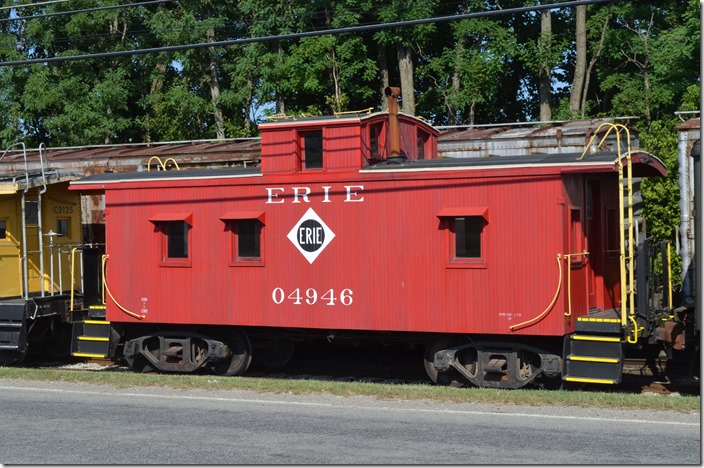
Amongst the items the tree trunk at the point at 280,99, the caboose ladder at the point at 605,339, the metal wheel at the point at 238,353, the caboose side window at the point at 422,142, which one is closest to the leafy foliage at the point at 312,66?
the tree trunk at the point at 280,99

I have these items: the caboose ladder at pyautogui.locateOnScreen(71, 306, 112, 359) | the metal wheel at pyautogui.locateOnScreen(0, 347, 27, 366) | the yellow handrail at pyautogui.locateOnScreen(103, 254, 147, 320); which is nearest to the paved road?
the yellow handrail at pyautogui.locateOnScreen(103, 254, 147, 320)

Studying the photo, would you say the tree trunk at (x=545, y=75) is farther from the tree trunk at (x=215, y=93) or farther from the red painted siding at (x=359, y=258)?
the red painted siding at (x=359, y=258)

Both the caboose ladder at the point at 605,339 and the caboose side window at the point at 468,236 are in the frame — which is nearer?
the caboose ladder at the point at 605,339

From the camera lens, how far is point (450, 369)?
599 inches

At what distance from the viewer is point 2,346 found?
17.4m

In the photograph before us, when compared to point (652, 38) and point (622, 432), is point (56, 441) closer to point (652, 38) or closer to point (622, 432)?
point (622, 432)

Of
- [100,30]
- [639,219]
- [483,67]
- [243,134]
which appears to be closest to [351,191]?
[639,219]

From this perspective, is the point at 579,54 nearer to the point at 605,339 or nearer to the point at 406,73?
the point at 406,73

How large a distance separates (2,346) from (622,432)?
11359 mm

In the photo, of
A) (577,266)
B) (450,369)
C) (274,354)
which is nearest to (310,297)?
(274,354)

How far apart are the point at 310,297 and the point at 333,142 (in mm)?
2494

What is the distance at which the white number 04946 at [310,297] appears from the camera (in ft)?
50.6

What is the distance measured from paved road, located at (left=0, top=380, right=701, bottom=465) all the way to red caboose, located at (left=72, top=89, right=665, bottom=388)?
2.21 m

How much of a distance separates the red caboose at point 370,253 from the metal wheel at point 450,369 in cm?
2
